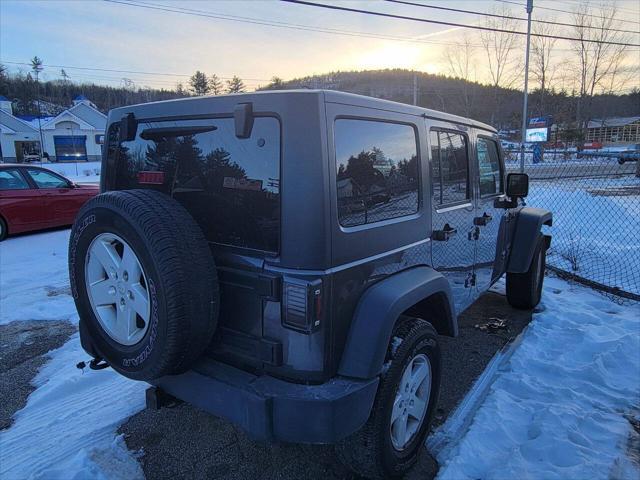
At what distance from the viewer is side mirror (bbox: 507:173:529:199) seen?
4.22 metres

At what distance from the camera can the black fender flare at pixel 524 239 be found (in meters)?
4.68

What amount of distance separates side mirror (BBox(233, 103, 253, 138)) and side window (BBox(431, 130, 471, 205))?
52.8 inches

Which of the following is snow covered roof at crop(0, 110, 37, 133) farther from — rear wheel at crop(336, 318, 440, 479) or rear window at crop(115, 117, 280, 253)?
rear wheel at crop(336, 318, 440, 479)

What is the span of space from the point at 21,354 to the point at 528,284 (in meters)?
4.98

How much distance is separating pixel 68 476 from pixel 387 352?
1875mm

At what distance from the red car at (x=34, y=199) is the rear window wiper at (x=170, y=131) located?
7.92m

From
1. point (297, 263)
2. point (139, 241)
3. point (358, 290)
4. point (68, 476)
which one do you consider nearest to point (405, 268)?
point (358, 290)

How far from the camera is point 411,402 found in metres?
2.57

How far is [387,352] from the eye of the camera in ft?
7.59

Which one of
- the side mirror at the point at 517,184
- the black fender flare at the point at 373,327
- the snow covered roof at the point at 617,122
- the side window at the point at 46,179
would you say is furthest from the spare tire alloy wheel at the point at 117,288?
the snow covered roof at the point at 617,122

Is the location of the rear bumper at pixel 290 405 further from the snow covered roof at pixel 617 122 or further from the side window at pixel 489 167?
the snow covered roof at pixel 617 122

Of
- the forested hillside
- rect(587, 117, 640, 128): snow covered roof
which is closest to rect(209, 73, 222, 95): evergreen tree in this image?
the forested hillside

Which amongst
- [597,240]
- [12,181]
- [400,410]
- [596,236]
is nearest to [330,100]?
[400,410]

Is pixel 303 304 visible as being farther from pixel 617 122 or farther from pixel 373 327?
pixel 617 122
